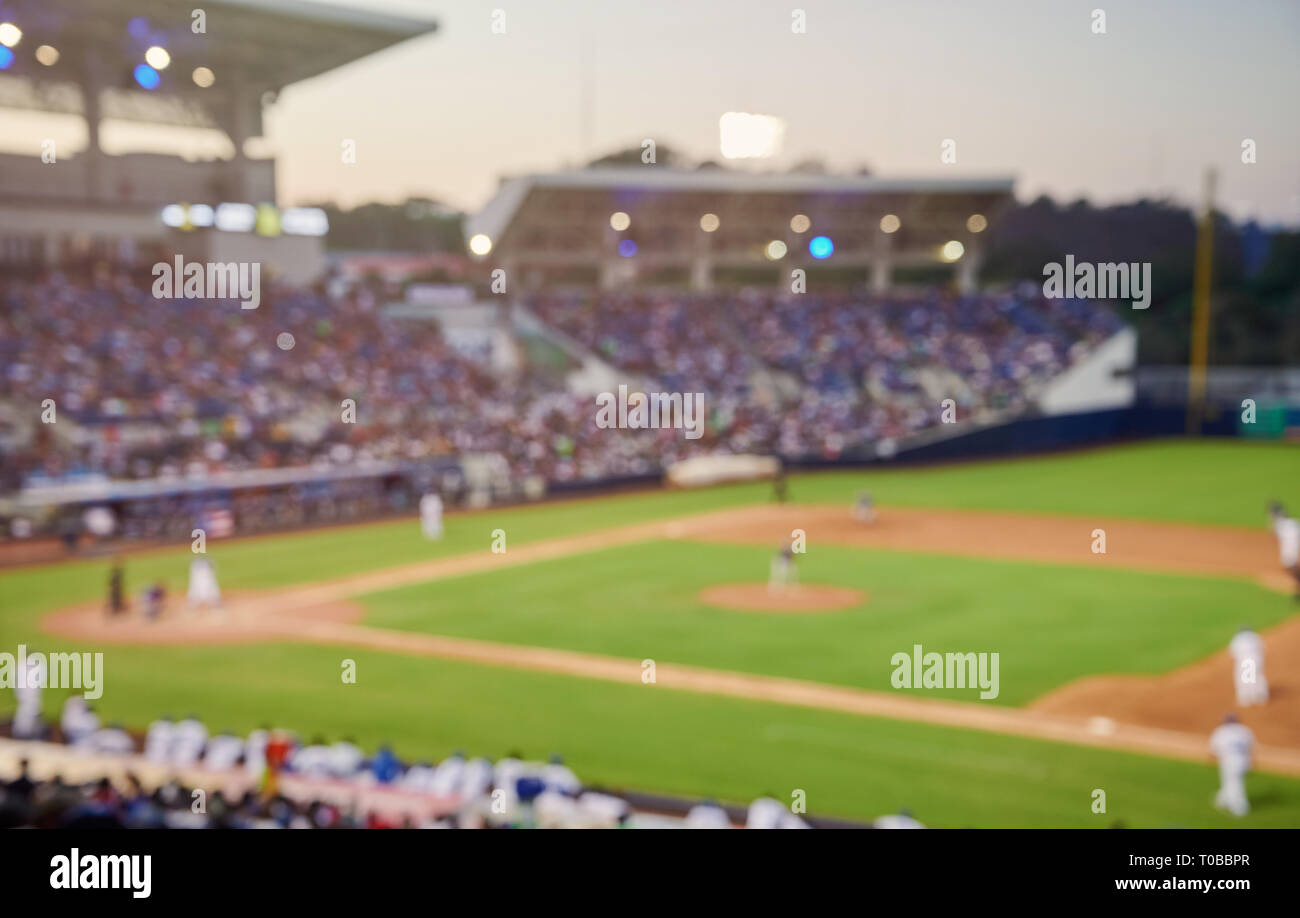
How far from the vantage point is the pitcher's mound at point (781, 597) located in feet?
57.5

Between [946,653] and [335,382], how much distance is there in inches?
707

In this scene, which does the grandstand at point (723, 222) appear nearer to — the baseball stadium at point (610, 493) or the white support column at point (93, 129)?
the baseball stadium at point (610, 493)

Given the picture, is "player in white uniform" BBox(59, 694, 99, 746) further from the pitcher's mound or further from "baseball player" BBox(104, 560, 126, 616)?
the pitcher's mound

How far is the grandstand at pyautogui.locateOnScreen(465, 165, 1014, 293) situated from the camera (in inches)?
1510

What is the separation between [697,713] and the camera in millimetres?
12570

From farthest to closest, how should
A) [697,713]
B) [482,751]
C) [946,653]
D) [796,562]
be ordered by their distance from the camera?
[796,562] < [946,653] < [697,713] < [482,751]

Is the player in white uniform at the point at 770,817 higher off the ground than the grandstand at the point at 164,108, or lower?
lower

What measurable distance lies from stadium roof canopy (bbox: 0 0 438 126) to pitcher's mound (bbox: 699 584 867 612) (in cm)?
948

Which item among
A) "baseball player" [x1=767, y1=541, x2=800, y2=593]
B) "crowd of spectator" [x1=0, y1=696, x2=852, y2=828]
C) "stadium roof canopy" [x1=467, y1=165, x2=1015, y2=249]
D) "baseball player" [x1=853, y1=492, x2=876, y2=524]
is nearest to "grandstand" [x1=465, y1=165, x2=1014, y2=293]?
"stadium roof canopy" [x1=467, y1=165, x2=1015, y2=249]

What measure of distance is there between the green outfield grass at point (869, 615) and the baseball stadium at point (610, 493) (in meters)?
0.11

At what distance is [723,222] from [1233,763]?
33858 millimetres

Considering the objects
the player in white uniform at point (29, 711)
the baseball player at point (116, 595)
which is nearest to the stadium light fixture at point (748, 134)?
the player in white uniform at point (29, 711)
